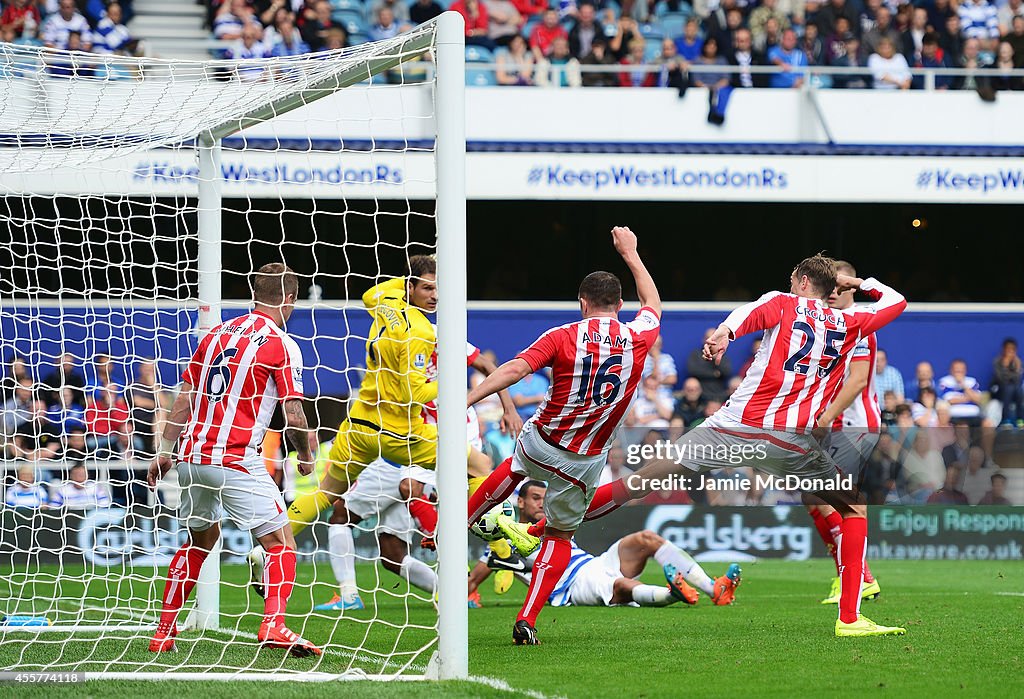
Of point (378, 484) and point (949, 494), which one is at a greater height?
point (378, 484)

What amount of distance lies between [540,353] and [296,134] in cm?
947

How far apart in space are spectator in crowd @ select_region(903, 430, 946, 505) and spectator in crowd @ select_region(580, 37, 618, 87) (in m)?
6.21

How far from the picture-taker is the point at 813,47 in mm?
17391

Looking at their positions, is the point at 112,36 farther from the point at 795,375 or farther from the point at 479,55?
the point at 795,375

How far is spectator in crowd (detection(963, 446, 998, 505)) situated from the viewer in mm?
12586

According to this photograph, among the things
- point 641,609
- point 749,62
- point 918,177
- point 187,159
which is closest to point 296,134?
point 187,159

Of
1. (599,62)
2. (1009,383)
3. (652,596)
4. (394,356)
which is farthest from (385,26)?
(652,596)

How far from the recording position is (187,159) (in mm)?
14172

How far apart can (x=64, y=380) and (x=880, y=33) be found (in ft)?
39.5

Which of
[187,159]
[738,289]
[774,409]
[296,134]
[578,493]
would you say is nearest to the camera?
[578,493]

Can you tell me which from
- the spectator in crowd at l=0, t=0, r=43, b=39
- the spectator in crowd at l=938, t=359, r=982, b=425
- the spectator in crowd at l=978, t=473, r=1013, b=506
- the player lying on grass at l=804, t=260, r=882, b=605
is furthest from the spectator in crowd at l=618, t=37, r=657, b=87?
the player lying on grass at l=804, t=260, r=882, b=605

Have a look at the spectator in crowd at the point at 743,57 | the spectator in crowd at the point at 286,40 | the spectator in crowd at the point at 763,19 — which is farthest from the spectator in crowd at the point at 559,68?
the spectator in crowd at the point at 286,40

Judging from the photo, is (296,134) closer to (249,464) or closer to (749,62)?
(749,62)

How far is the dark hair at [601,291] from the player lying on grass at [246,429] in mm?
1419
